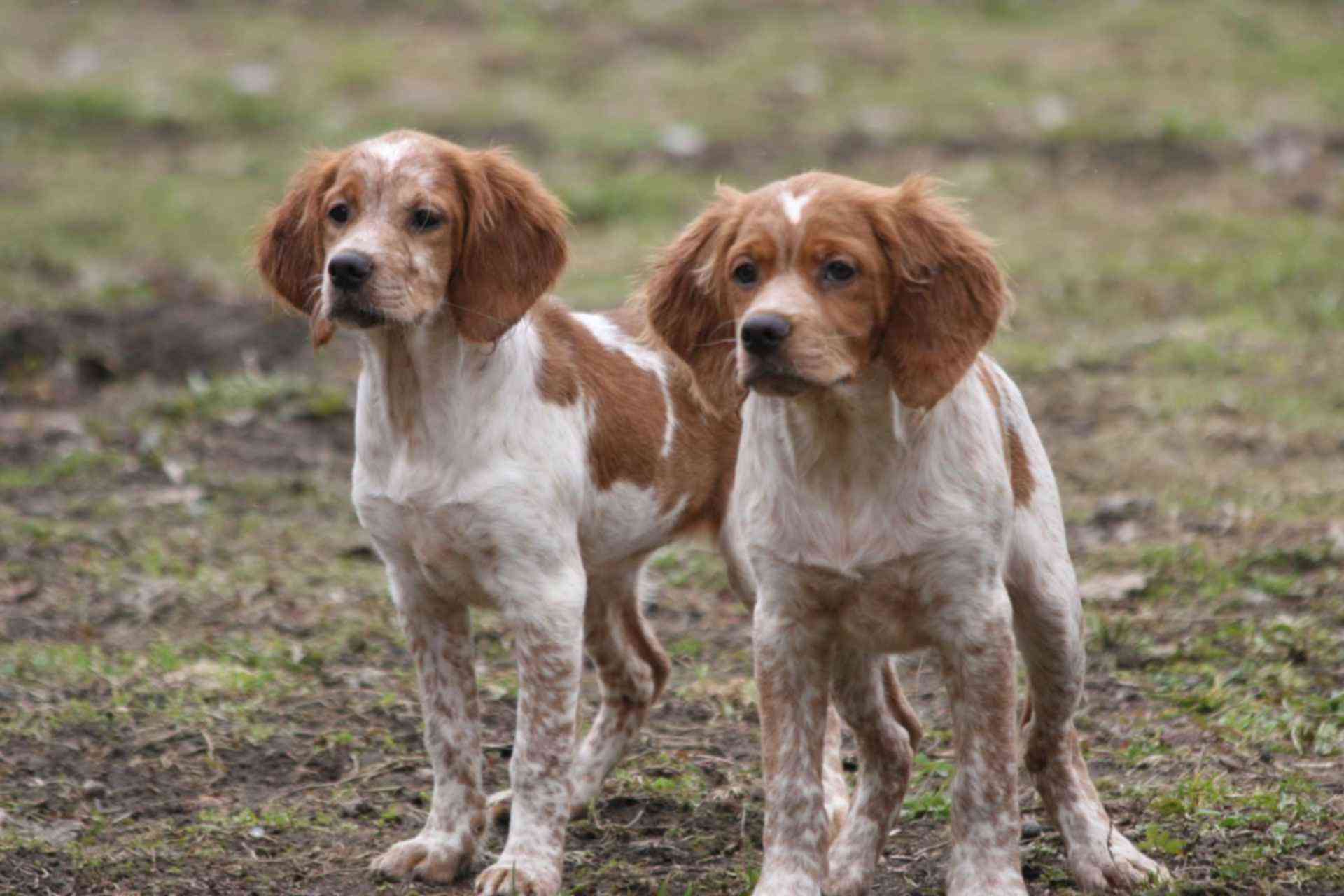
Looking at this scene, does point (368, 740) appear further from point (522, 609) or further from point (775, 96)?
point (775, 96)

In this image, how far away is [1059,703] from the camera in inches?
175

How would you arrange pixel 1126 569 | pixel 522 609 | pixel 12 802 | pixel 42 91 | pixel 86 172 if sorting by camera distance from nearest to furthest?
pixel 522 609 → pixel 12 802 → pixel 1126 569 → pixel 86 172 → pixel 42 91

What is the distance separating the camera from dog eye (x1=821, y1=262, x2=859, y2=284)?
3980mm

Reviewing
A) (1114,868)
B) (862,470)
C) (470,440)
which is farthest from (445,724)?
(1114,868)

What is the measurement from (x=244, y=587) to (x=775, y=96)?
8043 mm

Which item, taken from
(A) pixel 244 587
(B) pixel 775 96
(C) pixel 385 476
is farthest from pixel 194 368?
(B) pixel 775 96

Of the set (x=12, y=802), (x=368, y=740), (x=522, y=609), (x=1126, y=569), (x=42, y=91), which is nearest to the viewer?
(x=522, y=609)

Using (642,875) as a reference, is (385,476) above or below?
above

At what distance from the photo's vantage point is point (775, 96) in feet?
45.5

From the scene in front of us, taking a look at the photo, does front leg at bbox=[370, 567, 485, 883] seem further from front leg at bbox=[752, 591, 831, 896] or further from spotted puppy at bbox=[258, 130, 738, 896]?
front leg at bbox=[752, 591, 831, 896]

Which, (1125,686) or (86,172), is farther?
(86,172)

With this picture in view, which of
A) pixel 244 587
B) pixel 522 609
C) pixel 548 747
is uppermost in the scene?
pixel 522 609

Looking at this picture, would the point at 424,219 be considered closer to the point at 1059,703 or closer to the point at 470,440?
the point at 470,440

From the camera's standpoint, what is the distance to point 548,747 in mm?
4500
